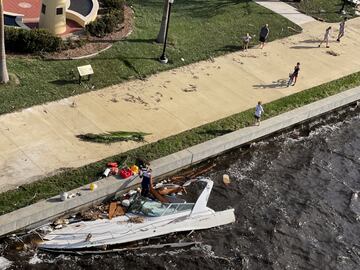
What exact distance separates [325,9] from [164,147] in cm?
1882

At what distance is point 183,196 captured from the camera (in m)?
23.1

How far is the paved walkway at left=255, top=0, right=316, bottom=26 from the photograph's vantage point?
36531 millimetres

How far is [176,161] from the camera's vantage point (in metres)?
23.6

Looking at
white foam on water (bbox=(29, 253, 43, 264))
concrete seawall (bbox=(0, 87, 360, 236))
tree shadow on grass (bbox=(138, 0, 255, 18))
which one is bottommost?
white foam on water (bbox=(29, 253, 43, 264))

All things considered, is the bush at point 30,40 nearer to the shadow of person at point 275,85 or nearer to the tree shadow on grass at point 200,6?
the tree shadow on grass at point 200,6

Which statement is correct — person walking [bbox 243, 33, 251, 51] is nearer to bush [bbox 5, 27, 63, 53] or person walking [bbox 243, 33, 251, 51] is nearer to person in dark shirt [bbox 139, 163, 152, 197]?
bush [bbox 5, 27, 63, 53]

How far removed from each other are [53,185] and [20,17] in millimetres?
11923

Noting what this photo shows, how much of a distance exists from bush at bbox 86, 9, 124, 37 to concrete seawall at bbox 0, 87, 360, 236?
8.96 metres

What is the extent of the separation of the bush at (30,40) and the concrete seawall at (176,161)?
27.9 ft

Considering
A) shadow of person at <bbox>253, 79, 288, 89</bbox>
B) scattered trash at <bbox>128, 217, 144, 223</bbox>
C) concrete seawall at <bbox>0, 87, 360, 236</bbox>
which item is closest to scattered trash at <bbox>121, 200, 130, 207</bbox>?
concrete seawall at <bbox>0, 87, 360, 236</bbox>

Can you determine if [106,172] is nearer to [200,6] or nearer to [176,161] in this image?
[176,161]

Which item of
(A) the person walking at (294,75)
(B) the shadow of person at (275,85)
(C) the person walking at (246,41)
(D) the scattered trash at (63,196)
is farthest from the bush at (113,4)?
(D) the scattered trash at (63,196)

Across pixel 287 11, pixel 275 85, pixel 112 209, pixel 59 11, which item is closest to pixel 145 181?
pixel 112 209

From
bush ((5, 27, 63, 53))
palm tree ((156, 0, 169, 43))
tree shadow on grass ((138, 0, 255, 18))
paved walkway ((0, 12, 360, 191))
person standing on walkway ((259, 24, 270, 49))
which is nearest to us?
paved walkway ((0, 12, 360, 191))
